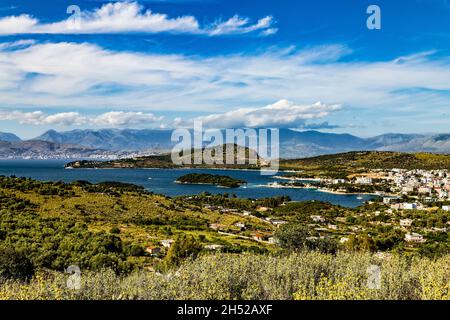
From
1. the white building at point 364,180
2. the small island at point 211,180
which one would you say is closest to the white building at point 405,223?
the white building at point 364,180

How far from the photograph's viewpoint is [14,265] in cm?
1363

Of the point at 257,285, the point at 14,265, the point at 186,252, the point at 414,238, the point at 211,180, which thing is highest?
the point at 257,285

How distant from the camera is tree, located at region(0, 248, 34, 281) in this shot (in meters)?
13.4

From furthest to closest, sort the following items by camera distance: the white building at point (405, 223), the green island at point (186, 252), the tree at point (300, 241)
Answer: the white building at point (405, 223) < the tree at point (300, 241) < the green island at point (186, 252)

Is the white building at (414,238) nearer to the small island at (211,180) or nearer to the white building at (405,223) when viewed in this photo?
the white building at (405,223)

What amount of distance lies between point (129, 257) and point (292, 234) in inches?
375

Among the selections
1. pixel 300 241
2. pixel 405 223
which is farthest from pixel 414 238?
pixel 300 241

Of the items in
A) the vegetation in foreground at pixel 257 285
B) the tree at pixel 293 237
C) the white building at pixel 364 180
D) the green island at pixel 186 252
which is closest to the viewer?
the vegetation in foreground at pixel 257 285

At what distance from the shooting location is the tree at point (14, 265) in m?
13.4

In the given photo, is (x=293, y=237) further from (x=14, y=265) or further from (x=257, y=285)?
(x=257, y=285)

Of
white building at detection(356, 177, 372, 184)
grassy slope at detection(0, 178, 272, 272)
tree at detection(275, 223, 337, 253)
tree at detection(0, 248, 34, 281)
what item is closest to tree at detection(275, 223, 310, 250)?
tree at detection(275, 223, 337, 253)

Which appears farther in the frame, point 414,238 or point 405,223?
point 405,223

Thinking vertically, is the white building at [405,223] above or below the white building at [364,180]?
below
